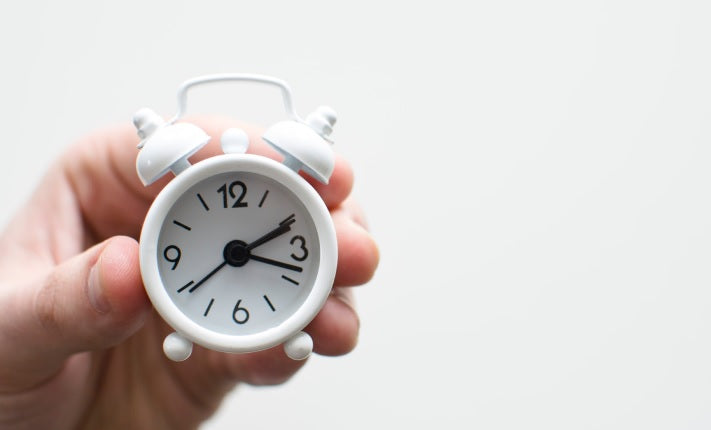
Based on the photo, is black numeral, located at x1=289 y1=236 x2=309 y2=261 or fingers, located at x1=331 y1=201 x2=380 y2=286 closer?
black numeral, located at x1=289 y1=236 x2=309 y2=261

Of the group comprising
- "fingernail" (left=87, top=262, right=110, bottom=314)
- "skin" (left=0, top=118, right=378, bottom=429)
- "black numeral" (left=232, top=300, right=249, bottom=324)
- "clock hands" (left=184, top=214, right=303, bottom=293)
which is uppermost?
"clock hands" (left=184, top=214, right=303, bottom=293)

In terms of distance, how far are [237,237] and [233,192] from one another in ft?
0.21

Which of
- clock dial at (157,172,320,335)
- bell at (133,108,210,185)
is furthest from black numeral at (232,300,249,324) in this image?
bell at (133,108,210,185)

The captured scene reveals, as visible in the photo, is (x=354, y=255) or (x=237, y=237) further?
(x=354, y=255)

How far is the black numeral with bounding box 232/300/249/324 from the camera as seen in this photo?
0.97m

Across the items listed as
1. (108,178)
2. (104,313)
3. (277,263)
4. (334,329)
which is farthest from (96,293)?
(108,178)

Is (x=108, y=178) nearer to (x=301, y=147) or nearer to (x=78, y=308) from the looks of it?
(x=78, y=308)

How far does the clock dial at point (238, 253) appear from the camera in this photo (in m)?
0.97

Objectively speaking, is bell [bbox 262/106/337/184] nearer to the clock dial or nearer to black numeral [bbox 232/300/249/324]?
the clock dial

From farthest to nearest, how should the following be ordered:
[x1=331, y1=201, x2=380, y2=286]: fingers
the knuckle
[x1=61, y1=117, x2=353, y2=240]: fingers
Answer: [x1=61, y1=117, x2=353, y2=240]: fingers
[x1=331, y1=201, x2=380, y2=286]: fingers
the knuckle

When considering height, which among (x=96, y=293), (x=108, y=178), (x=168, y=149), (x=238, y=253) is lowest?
(x=108, y=178)

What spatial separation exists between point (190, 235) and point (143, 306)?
122 millimetres

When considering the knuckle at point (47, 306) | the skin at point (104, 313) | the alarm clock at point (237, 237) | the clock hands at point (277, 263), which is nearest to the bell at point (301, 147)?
the alarm clock at point (237, 237)

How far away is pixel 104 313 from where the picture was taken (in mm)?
978
